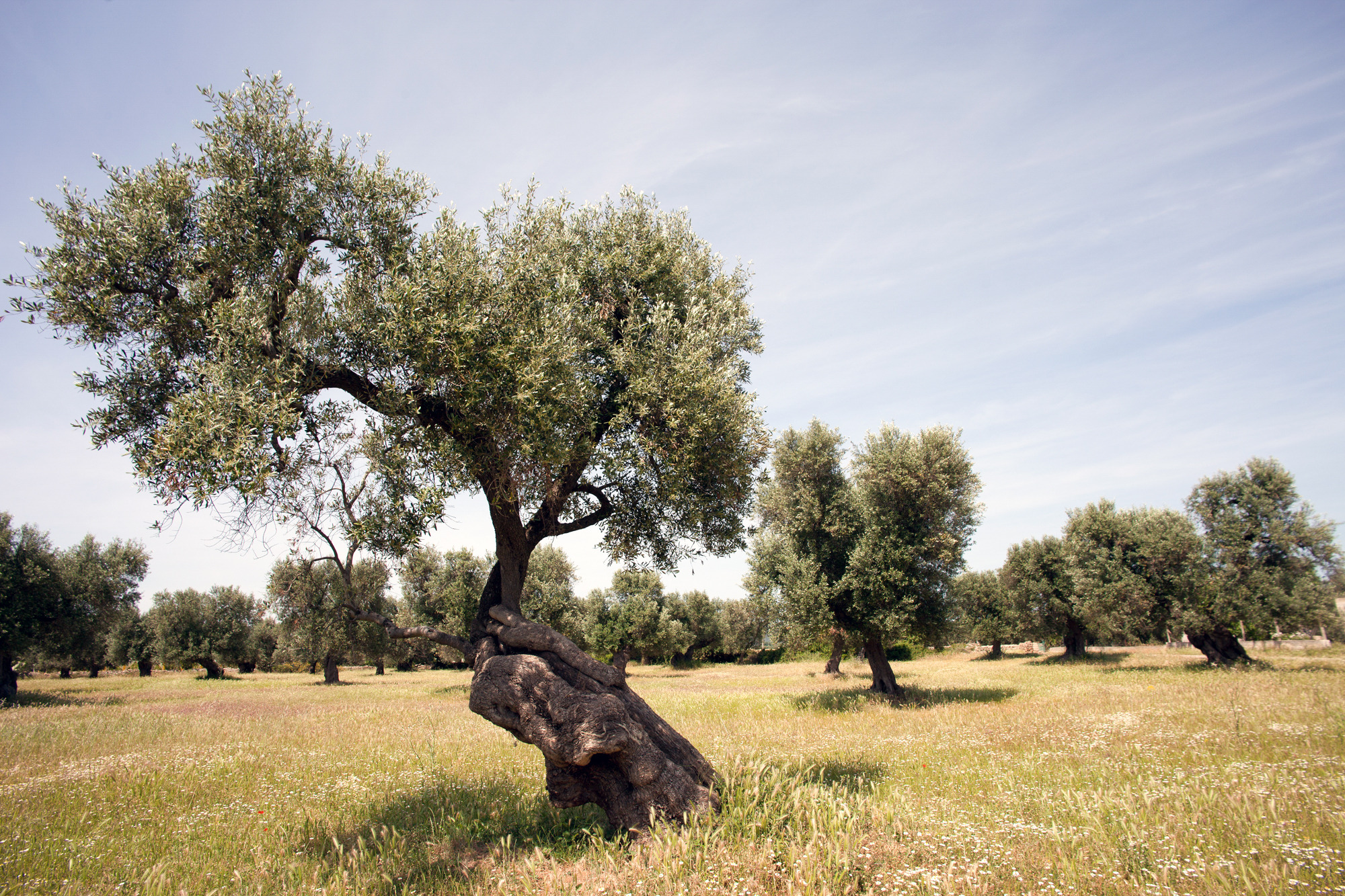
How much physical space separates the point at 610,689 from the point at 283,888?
484 centimetres

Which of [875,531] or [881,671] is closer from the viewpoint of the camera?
[875,531]

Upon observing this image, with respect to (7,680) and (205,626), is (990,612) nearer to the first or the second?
(7,680)

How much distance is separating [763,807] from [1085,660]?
174ft

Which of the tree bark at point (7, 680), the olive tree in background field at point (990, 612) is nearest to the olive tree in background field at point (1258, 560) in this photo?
the olive tree in background field at point (990, 612)

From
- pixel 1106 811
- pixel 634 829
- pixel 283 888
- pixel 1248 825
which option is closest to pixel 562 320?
pixel 634 829

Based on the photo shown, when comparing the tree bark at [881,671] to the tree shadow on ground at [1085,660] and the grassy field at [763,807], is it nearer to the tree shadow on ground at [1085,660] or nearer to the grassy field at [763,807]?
the grassy field at [763,807]

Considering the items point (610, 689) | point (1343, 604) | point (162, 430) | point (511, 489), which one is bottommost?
point (1343, 604)

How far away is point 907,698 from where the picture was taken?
2634 cm

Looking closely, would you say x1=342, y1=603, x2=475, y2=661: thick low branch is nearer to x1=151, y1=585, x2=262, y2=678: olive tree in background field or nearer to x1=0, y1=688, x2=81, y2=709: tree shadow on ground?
x1=0, y1=688, x2=81, y2=709: tree shadow on ground

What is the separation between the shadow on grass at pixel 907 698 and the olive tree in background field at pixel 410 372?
56.9 feet

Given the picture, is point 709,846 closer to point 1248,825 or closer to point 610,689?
point 610,689

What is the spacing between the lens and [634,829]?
8.32 meters

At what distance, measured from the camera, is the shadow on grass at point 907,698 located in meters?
24.3

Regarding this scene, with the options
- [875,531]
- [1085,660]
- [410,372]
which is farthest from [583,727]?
[1085,660]
